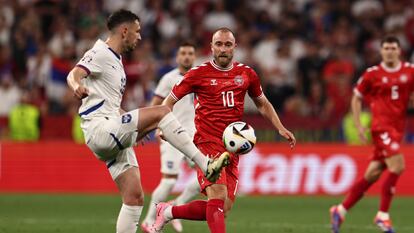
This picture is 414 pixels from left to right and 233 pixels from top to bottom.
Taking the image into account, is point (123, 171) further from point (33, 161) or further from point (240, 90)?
point (33, 161)

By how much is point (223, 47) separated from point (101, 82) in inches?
54.5

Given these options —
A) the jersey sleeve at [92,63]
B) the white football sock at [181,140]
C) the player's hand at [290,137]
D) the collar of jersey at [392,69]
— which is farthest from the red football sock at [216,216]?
the collar of jersey at [392,69]

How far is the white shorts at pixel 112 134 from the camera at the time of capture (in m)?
9.09

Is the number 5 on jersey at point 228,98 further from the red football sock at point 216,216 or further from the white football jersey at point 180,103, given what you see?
the white football jersey at point 180,103

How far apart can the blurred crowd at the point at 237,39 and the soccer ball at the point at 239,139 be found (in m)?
10.3

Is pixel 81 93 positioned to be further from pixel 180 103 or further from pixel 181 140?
pixel 180 103

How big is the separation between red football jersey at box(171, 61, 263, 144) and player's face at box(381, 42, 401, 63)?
337 centimetres

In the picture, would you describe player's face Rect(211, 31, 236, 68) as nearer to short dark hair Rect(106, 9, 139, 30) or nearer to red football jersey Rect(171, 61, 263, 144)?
red football jersey Rect(171, 61, 263, 144)

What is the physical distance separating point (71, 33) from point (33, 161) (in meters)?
4.55

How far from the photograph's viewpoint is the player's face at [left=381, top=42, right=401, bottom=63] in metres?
13.0

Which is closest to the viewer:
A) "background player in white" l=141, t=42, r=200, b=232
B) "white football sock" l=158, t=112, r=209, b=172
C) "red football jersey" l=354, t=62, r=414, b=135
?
"white football sock" l=158, t=112, r=209, b=172

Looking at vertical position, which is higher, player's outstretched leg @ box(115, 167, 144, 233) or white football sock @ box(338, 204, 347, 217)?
player's outstretched leg @ box(115, 167, 144, 233)

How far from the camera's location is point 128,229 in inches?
380

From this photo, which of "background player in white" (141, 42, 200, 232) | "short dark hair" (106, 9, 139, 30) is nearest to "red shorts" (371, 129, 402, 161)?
"background player in white" (141, 42, 200, 232)
